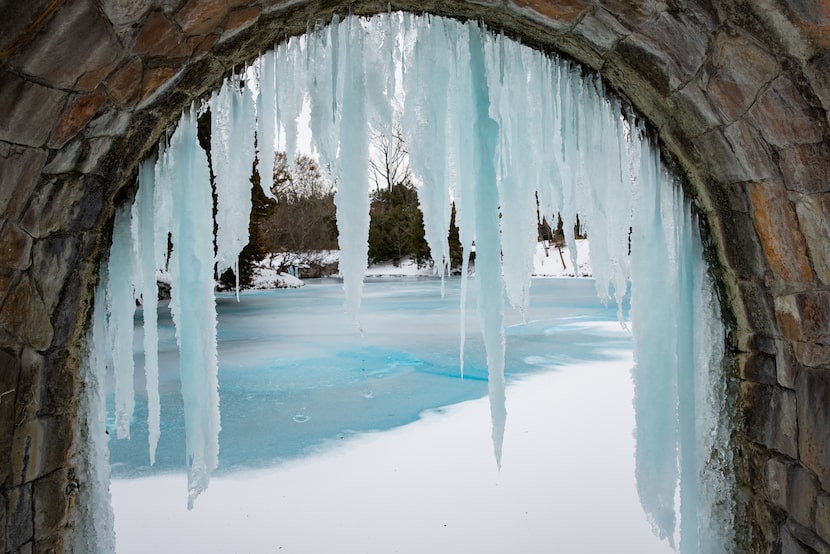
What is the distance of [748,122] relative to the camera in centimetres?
147

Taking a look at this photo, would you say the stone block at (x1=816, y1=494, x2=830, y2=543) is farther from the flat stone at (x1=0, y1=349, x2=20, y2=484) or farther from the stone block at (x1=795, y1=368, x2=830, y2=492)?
the flat stone at (x1=0, y1=349, x2=20, y2=484)

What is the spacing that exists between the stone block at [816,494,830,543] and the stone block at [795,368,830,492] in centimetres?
3

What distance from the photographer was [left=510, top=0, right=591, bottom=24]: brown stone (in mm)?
1423

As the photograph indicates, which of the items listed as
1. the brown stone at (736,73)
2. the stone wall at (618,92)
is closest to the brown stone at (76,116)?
the stone wall at (618,92)

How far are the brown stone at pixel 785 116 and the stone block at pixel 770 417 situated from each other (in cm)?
80

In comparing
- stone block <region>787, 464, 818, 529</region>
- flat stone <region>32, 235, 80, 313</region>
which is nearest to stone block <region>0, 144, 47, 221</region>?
flat stone <region>32, 235, 80, 313</region>

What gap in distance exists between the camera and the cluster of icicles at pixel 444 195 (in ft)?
6.09

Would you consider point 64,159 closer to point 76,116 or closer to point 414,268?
point 76,116

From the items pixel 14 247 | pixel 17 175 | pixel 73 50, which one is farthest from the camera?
pixel 14 247

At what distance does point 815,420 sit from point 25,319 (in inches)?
90.9

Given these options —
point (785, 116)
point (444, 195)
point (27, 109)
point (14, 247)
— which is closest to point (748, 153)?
point (785, 116)

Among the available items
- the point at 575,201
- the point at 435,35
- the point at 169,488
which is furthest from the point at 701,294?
the point at 169,488

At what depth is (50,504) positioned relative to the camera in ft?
5.46

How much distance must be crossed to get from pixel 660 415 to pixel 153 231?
203 cm
